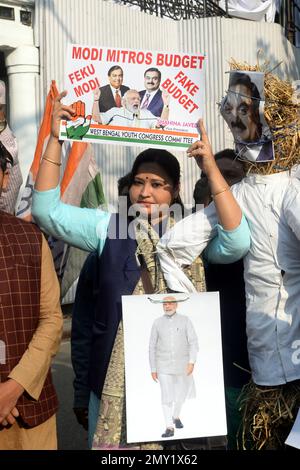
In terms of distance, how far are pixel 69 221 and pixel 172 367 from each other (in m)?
0.69

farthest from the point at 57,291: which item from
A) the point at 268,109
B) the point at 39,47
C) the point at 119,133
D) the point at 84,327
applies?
the point at 39,47

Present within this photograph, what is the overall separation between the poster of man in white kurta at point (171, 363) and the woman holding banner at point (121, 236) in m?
0.10

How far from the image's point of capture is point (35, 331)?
7.86 feet

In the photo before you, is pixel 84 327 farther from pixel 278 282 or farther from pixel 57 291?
pixel 278 282

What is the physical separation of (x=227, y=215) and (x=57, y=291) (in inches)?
28.9

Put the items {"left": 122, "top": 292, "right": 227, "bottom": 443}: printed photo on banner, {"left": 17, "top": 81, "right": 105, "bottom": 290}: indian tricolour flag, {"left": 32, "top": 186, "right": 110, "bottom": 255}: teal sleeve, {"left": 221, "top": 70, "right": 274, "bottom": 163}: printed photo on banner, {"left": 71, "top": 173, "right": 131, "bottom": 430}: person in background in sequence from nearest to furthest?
{"left": 122, "top": 292, "right": 227, "bottom": 443}: printed photo on banner
{"left": 221, "top": 70, "right": 274, "bottom": 163}: printed photo on banner
{"left": 32, "top": 186, "right": 110, "bottom": 255}: teal sleeve
{"left": 71, "top": 173, "right": 131, "bottom": 430}: person in background
{"left": 17, "top": 81, "right": 105, "bottom": 290}: indian tricolour flag

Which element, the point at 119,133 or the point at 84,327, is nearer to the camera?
the point at 119,133

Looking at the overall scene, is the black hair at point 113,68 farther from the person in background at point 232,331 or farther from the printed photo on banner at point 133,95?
the person in background at point 232,331

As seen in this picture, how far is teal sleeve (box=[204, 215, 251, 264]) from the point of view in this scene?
2254mm

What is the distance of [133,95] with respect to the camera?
8.12 feet

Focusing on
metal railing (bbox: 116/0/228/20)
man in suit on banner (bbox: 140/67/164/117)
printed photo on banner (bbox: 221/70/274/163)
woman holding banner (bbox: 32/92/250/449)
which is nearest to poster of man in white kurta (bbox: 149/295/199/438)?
woman holding banner (bbox: 32/92/250/449)

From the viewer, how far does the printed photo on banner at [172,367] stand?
2.21 metres
